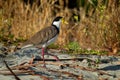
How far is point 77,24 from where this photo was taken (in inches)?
446

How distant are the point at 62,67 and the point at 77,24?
136 inches

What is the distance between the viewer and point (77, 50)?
953cm

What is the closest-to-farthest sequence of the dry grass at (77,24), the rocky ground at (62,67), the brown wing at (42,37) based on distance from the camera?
1. the rocky ground at (62,67)
2. the brown wing at (42,37)
3. the dry grass at (77,24)

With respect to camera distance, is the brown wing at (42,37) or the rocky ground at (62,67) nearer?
the rocky ground at (62,67)

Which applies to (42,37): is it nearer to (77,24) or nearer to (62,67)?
(62,67)

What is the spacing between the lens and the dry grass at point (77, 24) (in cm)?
1003

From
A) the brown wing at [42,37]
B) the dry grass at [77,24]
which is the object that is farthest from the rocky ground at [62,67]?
the dry grass at [77,24]

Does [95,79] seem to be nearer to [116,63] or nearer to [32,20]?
[116,63]

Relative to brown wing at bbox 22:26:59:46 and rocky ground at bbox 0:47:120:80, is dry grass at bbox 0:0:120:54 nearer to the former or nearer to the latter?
rocky ground at bbox 0:47:120:80

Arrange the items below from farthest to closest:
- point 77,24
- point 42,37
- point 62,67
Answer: point 77,24 → point 42,37 → point 62,67

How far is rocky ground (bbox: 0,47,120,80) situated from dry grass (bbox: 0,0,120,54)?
2.88ft

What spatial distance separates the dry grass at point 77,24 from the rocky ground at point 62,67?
88 cm

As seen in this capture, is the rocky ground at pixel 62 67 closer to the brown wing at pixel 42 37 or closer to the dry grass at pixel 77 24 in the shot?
the brown wing at pixel 42 37

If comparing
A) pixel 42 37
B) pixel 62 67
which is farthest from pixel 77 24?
pixel 62 67
